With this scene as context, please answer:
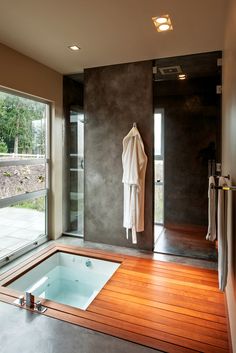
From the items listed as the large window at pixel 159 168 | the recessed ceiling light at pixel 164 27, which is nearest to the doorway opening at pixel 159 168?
the large window at pixel 159 168

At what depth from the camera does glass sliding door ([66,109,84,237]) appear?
Answer: 438 cm

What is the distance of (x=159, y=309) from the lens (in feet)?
7.84

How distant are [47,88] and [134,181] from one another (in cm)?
196

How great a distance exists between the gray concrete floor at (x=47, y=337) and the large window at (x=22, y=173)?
1.19 metres

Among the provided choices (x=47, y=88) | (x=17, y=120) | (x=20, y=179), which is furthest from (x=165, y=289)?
(x=47, y=88)

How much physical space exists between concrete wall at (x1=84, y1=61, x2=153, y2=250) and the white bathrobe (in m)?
0.11

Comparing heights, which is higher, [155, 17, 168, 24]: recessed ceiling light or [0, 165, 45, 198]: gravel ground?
[155, 17, 168, 24]: recessed ceiling light

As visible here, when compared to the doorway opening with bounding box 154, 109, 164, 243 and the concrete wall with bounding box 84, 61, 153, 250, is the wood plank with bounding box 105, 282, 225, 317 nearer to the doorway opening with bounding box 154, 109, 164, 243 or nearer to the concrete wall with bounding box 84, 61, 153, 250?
the concrete wall with bounding box 84, 61, 153, 250

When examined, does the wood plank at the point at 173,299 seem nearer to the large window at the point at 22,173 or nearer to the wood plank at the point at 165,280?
the wood plank at the point at 165,280

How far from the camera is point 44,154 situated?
4109 mm

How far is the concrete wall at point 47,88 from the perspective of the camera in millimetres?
3180

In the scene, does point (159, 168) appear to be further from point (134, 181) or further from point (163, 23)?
point (163, 23)

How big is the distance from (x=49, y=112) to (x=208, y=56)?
250cm

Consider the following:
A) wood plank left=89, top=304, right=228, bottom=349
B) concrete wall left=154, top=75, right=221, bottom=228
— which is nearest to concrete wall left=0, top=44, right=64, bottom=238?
concrete wall left=154, top=75, right=221, bottom=228
